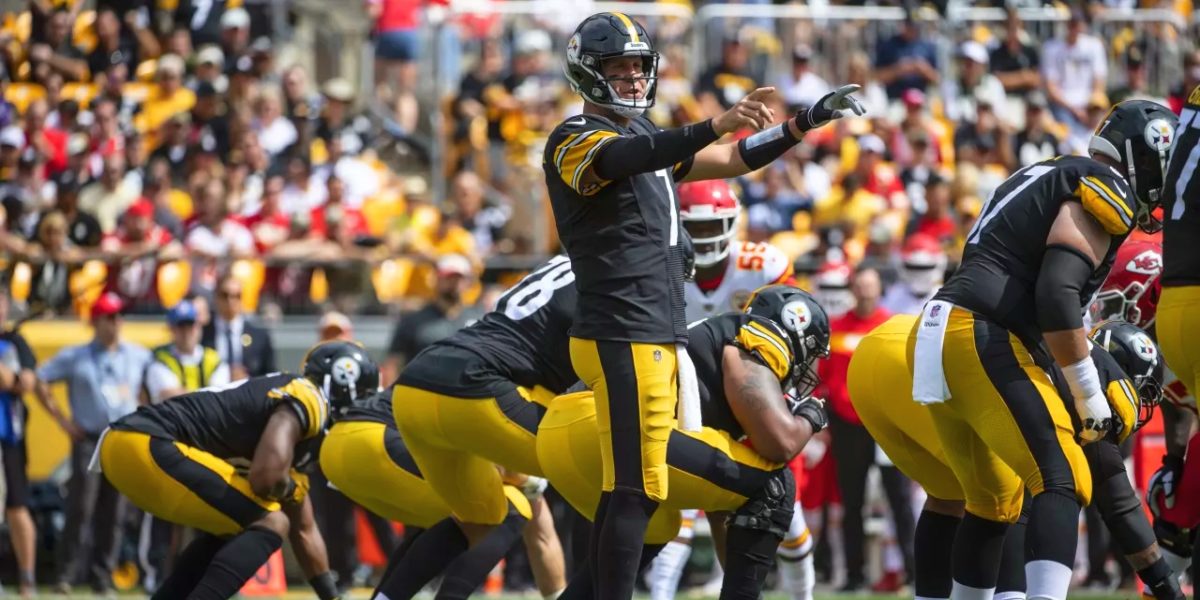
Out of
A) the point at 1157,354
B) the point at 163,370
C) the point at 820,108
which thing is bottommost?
the point at 163,370

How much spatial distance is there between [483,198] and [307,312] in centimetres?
199

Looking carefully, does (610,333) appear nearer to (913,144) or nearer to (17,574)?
(17,574)

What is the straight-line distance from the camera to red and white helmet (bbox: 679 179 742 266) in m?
8.01

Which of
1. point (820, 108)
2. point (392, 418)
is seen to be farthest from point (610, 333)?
point (392, 418)

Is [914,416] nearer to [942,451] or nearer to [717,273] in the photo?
[942,451]

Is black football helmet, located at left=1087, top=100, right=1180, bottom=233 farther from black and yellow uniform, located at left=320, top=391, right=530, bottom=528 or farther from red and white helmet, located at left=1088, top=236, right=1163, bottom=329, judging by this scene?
black and yellow uniform, located at left=320, top=391, right=530, bottom=528

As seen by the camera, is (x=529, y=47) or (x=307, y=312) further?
(x=529, y=47)

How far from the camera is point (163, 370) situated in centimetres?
1088

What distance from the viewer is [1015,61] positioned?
15.8 meters

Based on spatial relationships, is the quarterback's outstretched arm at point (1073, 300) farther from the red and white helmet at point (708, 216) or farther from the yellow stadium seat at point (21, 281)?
the yellow stadium seat at point (21, 281)

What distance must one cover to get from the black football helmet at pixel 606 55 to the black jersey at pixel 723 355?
94 cm

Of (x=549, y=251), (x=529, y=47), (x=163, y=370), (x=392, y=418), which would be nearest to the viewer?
(x=392, y=418)

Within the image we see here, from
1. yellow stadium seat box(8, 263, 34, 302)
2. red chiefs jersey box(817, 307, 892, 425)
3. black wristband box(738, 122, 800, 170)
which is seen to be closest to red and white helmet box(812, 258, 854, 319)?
red chiefs jersey box(817, 307, 892, 425)

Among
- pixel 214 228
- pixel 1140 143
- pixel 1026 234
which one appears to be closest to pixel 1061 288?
pixel 1026 234
